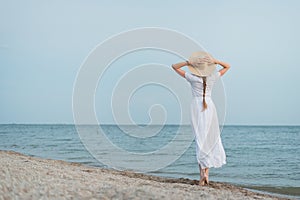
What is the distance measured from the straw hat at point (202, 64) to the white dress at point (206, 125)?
9cm

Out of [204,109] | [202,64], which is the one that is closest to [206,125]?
[204,109]

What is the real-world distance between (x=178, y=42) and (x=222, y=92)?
1.22 meters

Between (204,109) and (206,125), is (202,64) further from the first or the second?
(206,125)

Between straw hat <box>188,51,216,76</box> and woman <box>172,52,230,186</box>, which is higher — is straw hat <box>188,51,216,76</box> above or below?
above

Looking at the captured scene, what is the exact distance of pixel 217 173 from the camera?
46.8 ft

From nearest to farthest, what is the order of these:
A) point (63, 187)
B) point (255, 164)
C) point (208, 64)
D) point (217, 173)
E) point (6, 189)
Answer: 1. point (6, 189)
2. point (63, 187)
3. point (208, 64)
4. point (217, 173)
5. point (255, 164)

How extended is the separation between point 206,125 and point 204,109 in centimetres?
29

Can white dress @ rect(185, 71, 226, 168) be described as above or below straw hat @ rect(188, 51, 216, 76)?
below

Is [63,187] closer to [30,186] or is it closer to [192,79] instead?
[30,186]

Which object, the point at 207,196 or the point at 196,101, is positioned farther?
the point at 196,101

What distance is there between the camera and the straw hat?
8.05 m

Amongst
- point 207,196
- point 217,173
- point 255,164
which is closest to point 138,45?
point 207,196

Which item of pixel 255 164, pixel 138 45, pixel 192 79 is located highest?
pixel 138 45

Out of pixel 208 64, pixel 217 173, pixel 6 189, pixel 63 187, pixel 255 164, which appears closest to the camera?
pixel 6 189
